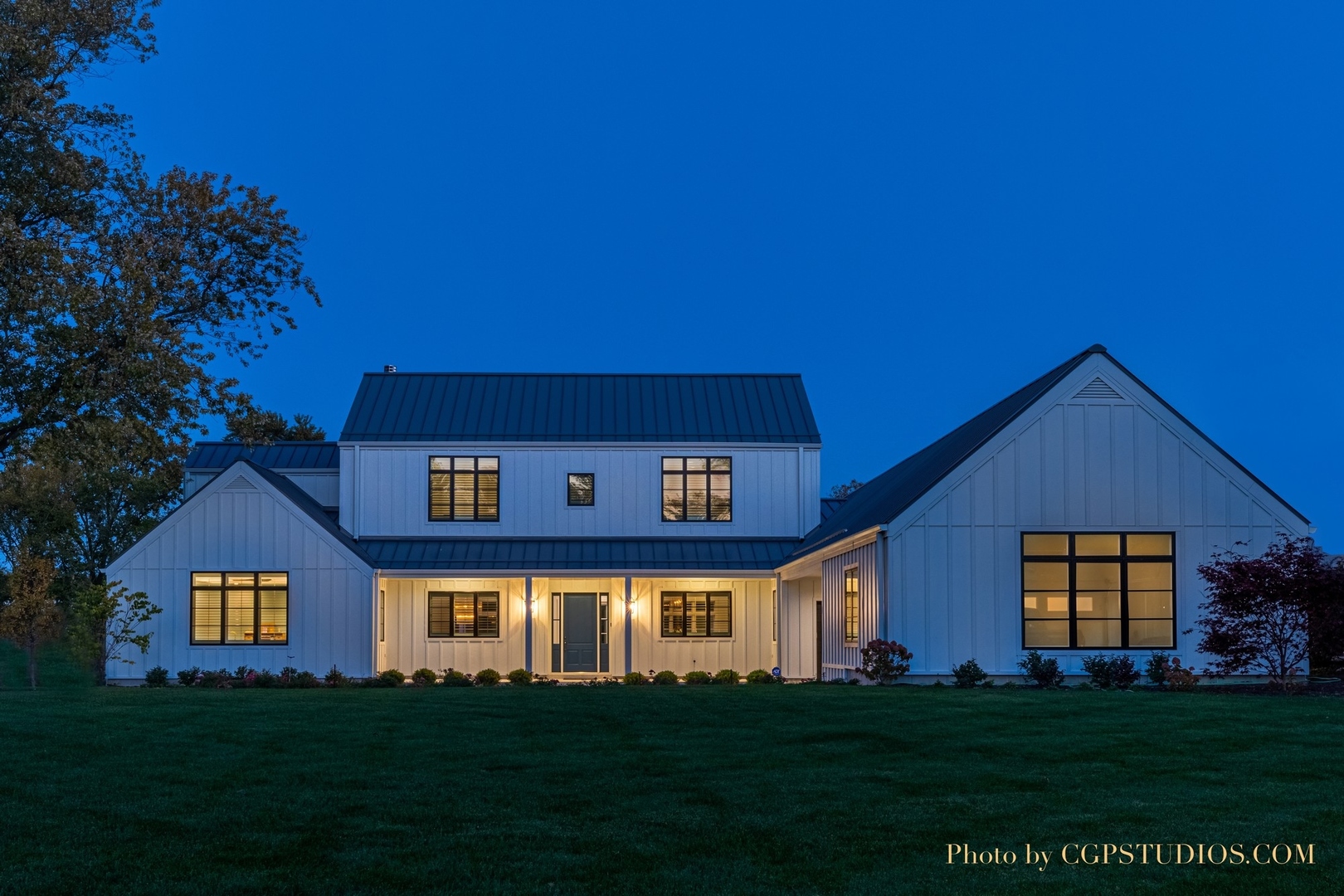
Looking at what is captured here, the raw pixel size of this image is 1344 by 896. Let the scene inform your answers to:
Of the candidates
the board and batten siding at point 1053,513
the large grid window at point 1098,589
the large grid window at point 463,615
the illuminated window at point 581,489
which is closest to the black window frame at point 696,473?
the illuminated window at point 581,489

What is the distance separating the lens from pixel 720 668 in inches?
1246

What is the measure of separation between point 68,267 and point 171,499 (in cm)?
3459

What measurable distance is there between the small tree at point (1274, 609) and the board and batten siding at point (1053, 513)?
1334mm

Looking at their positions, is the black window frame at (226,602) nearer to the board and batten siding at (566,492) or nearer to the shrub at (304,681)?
the shrub at (304,681)

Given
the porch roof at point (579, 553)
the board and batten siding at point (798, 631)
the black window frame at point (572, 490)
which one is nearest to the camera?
the porch roof at point (579, 553)

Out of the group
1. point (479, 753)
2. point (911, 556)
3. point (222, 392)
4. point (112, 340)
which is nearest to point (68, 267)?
point (112, 340)

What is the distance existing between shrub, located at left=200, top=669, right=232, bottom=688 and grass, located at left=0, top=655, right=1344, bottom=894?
958cm

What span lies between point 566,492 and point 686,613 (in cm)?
440

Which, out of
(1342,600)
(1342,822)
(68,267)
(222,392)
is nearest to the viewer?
(1342,822)

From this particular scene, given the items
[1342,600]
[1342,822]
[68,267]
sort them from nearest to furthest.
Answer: [1342,822] < [68,267] < [1342,600]

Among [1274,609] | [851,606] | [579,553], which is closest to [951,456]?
[851,606]

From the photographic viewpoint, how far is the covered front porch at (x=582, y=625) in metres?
31.3

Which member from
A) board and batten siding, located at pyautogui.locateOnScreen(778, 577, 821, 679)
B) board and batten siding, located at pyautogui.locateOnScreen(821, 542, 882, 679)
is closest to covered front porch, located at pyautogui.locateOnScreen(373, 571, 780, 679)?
board and batten siding, located at pyautogui.locateOnScreen(778, 577, 821, 679)

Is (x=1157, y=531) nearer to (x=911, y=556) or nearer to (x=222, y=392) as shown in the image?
(x=911, y=556)
